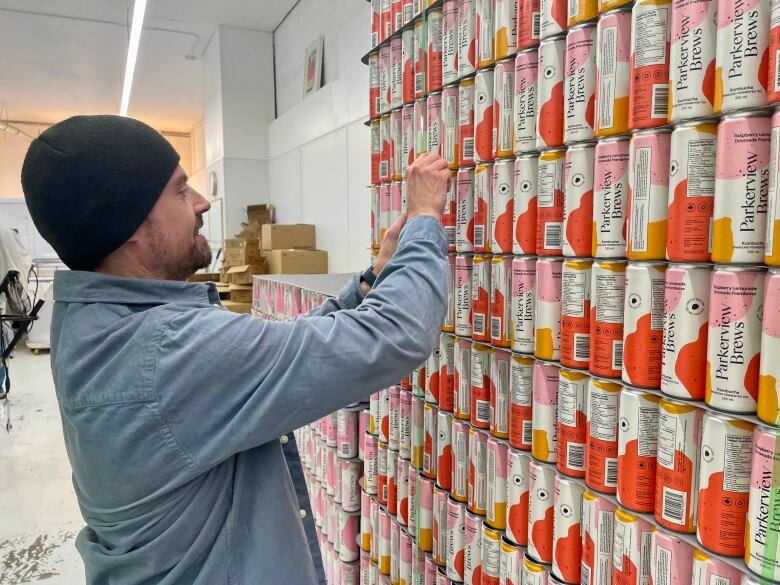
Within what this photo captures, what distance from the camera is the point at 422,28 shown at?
1.51m

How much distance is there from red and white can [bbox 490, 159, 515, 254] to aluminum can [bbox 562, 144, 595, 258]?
6.8 inches

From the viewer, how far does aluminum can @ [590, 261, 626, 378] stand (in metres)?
0.98

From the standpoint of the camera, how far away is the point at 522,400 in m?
1.21

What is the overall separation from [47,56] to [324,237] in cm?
543

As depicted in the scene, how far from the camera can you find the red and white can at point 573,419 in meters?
1.08

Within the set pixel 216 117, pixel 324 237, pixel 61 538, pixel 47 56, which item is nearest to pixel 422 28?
pixel 61 538

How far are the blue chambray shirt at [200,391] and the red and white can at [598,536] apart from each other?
0.42 metres

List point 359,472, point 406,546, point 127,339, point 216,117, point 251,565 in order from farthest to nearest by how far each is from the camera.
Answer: point 216,117, point 359,472, point 406,546, point 251,565, point 127,339

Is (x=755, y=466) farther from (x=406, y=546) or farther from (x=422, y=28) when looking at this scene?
(x=422, y=28)

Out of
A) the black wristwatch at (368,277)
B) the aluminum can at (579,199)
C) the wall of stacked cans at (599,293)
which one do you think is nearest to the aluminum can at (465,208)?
the wall of stacked cans at (599,293)

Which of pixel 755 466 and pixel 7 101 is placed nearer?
pixel 755 466

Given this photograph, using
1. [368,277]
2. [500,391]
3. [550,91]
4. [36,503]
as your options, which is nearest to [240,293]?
[36,503]

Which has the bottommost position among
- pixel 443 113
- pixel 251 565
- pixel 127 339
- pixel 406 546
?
pixel 406 546

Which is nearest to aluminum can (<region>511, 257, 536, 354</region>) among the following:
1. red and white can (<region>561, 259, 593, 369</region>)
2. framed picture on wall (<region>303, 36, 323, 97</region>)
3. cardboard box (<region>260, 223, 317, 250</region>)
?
red and white can (<region>561, 259, 593, 369</region>)
